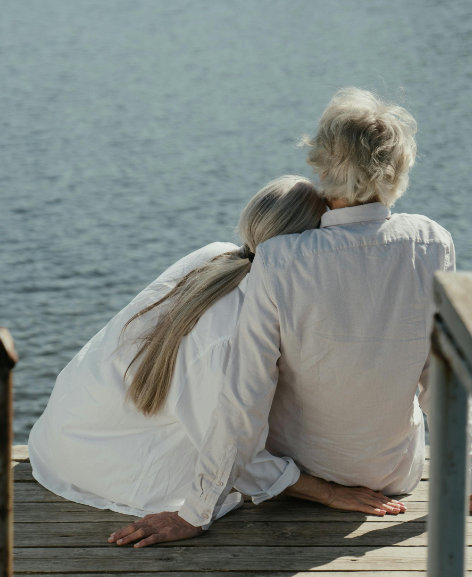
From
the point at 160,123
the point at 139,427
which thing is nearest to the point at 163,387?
the point at 139,427

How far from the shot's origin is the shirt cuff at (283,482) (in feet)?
8.08

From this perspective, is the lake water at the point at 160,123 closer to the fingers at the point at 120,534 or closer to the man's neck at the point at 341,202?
the fingers at the point at 120,534

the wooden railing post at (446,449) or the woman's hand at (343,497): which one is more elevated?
the wooden railing post at (446,449)

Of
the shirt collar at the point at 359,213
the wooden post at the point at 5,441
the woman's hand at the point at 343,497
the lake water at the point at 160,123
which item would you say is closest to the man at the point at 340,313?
the shirt collar at the point at 359,213

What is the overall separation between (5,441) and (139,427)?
3.95 feet

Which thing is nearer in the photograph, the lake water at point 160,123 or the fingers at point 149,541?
the fingers at point 149,541

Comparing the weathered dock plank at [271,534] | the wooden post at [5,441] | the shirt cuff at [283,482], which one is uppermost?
the wooden post at [5,441]

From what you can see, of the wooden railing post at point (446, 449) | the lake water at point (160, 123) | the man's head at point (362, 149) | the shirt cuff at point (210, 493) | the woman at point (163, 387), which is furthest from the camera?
the lake water at point (160, 123)

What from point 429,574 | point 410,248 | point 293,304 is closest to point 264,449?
point 293,304

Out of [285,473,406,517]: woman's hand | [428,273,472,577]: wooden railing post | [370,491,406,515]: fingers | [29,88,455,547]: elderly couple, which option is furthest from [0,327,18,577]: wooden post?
[370,491,406,515]: fingers

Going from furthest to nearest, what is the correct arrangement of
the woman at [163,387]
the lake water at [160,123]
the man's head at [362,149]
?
the lake water at [160,123], the woman at [163,387], the man's head at [362,149]

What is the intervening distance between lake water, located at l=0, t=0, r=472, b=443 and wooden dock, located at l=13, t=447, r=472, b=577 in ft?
9.75

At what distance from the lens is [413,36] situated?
50.6ft

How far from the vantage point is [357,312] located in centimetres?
230
